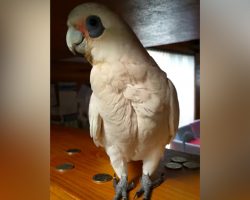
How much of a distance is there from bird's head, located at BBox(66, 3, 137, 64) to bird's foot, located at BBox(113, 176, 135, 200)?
10.7 inches

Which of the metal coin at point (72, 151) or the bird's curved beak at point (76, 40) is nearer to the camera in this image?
the bird's curved beak at point (76, 40)

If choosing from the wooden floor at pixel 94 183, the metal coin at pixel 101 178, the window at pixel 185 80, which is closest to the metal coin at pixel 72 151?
the wooden floor at pixel 94 183

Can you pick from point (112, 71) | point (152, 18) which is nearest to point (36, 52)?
point (112, 71)

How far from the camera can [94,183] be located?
57 cm

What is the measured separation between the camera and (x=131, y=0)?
599 millimetres

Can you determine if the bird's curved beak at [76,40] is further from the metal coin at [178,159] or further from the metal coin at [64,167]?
the metal coin at [178,159]

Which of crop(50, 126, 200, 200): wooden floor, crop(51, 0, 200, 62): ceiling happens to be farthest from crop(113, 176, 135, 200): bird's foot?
A: crop(51, 0, 200, 62): ceiling

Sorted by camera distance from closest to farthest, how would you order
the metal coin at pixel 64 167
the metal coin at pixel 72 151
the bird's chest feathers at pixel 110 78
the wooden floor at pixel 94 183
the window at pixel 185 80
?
the bird's chest feathers at pixel 110 78, the wooden floor at pixel 94 183, the metal coin at pixel 64 167, the metal coin at pixel 72 151, the window at pixel 185 80

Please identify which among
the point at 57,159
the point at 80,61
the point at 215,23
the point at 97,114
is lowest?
the point at 57,159

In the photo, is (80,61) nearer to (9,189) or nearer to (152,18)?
(152,18)

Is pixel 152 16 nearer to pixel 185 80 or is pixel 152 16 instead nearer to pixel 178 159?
pixel 178 159

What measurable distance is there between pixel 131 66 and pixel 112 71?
4 cm

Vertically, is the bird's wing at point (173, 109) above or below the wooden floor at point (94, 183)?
above

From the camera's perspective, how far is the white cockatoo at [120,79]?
16.7 inches
